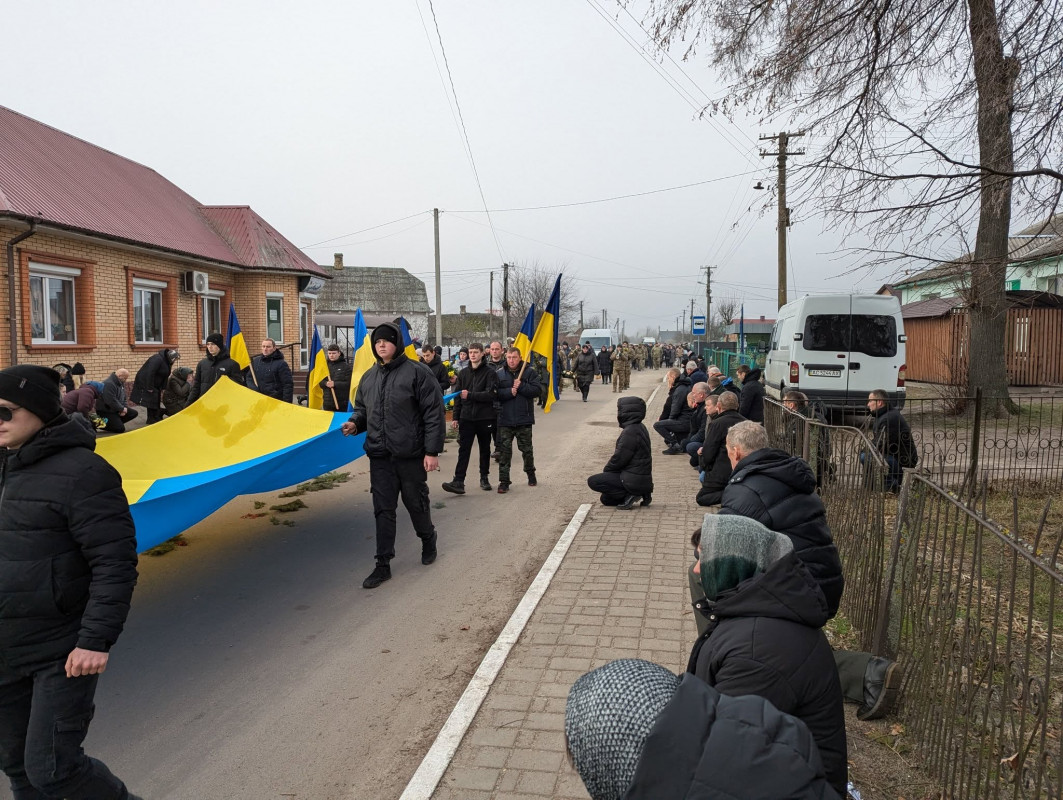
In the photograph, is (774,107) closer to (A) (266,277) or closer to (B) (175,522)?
(B) (175,522)

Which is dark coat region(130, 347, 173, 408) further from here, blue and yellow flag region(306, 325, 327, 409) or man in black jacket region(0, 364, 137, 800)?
man in black jacket region(0, 364, 137, 800)

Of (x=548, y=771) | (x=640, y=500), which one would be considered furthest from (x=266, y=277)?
(x=548, y=771)

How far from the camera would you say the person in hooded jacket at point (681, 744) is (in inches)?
51.2

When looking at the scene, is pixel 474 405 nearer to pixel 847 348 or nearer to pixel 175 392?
pixel 175 392

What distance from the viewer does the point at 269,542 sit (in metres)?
7.18

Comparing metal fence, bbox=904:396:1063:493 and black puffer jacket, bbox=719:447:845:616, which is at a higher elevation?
black puffer jacket, bbox=719:447:845:616

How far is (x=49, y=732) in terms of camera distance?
8.62ft

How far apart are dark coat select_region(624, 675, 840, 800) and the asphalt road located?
7.52 ft

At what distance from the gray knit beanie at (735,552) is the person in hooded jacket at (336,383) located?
33.6 ft

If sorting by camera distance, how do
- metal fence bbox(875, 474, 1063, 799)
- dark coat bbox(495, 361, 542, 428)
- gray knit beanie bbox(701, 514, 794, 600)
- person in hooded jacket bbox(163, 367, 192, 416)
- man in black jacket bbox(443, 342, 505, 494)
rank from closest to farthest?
gray knit beanie bbox(701, 514, 794, 600) → metal fence bbox(875, 474, 1063, 799) → man in black jacket bbox(443, 342, 505, 494) → dark coat bbox(495, 361, 542, 428) → person in hooded jacket bbox(163, 367, 192, 416)

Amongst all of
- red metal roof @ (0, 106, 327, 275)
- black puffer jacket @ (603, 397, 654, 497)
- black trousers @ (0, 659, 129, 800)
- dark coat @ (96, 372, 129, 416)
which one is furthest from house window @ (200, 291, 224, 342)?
black trousers @ (0, 659, 129, 800)

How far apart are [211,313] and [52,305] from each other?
651 cm

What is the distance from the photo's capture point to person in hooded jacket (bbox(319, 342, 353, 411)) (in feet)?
39.5

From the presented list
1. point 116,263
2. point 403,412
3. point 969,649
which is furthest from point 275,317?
point 969,649
